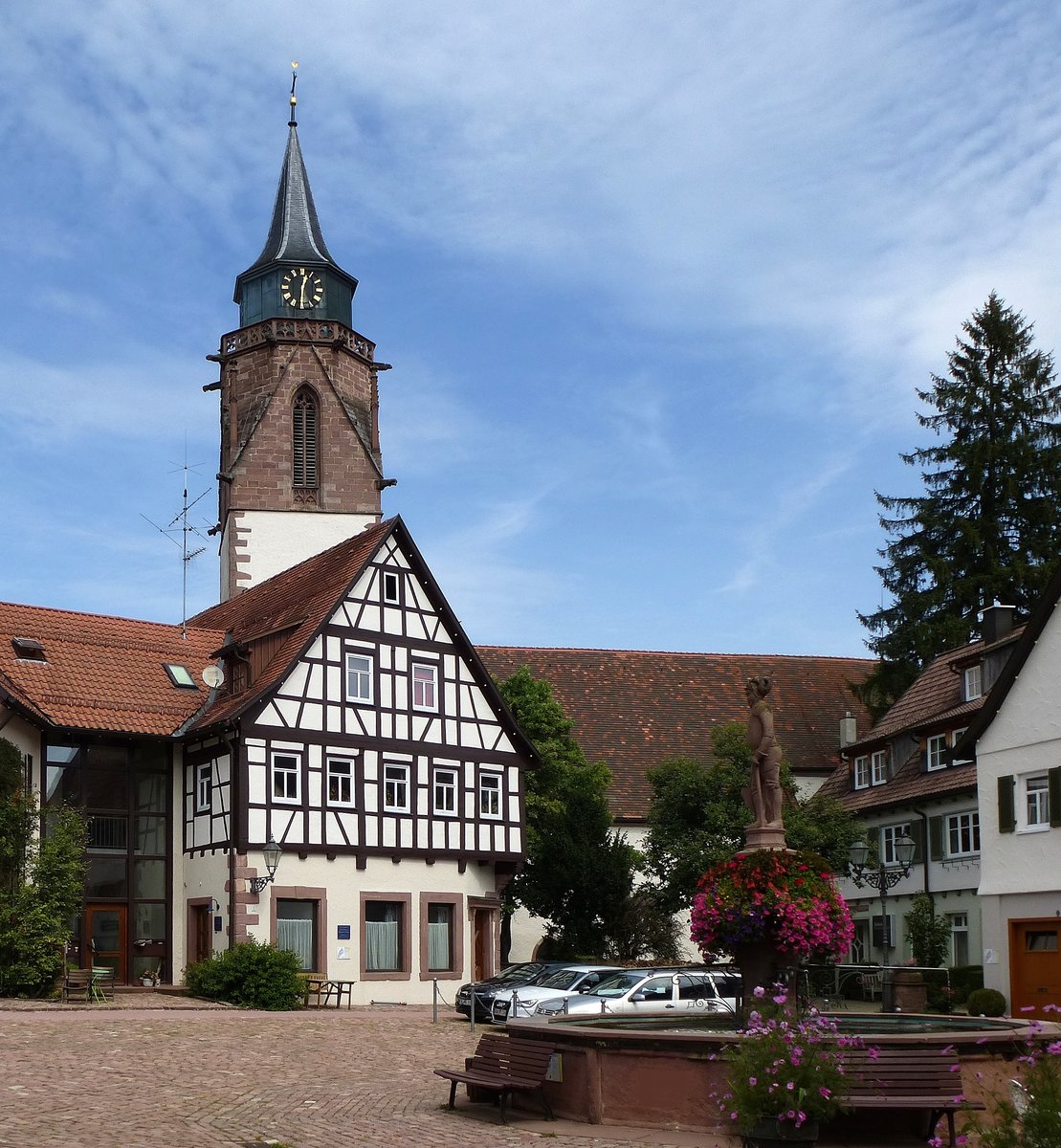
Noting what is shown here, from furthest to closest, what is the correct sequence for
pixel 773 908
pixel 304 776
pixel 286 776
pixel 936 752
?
pixel 936 752
pixel 304 776
pixel 286 776
pixel 773 908

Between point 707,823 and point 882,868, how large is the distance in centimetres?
740

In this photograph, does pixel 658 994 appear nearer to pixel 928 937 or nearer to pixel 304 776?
pixel 304 776

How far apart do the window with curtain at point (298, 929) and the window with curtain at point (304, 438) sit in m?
19.9

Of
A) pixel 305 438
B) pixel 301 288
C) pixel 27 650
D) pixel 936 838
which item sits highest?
pixel 301 288

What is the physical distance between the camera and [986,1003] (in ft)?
106

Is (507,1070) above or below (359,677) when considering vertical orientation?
below

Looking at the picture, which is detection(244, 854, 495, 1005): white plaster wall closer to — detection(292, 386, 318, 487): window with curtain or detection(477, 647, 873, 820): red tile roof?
detection(477, 647, 873, 820): red tile roof

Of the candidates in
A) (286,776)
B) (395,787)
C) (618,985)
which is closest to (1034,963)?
(618,985)

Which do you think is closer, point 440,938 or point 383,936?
point 383,936

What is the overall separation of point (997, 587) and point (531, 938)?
17.0 meters

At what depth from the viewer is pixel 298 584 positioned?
4181cm

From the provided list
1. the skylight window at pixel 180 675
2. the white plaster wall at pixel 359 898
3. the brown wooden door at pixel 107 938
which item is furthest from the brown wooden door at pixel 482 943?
the skylight window at pixel 180 675

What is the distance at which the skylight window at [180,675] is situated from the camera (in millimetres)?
39594

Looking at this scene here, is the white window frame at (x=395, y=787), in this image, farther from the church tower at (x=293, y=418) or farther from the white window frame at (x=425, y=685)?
the church tower at (x=293, y=418)
